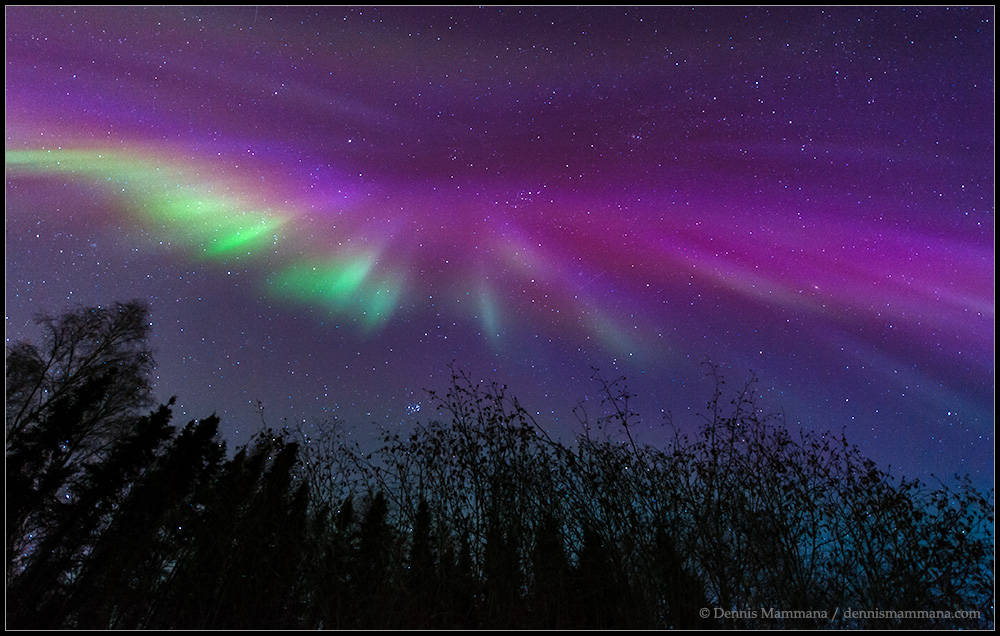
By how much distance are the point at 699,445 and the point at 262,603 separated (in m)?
8.32

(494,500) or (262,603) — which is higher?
(494,500)

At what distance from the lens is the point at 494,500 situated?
7734 mm

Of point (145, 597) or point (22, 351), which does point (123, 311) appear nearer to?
point (22, 351)

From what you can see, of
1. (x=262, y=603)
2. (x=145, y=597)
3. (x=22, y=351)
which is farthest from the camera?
(x=22, y=351)

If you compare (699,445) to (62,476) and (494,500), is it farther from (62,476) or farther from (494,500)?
(62,476)

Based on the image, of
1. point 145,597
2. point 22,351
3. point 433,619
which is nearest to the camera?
point 433,619

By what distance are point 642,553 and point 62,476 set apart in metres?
20.8

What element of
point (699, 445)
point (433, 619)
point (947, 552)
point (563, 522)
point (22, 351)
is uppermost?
point (22, 351)

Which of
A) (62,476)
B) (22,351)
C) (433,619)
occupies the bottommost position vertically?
(433,619)

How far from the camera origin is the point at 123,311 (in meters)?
19.2

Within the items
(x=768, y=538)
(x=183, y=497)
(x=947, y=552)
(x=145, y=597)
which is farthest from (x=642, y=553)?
(x=183, y=497)

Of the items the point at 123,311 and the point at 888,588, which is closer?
the point at 888,588

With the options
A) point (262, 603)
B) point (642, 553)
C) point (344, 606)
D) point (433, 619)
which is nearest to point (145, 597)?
point (262, 603)

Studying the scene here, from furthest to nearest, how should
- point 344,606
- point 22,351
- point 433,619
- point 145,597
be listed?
1. point 22,351
2. point 145,597
3. point 344,606
4. point 433,619
